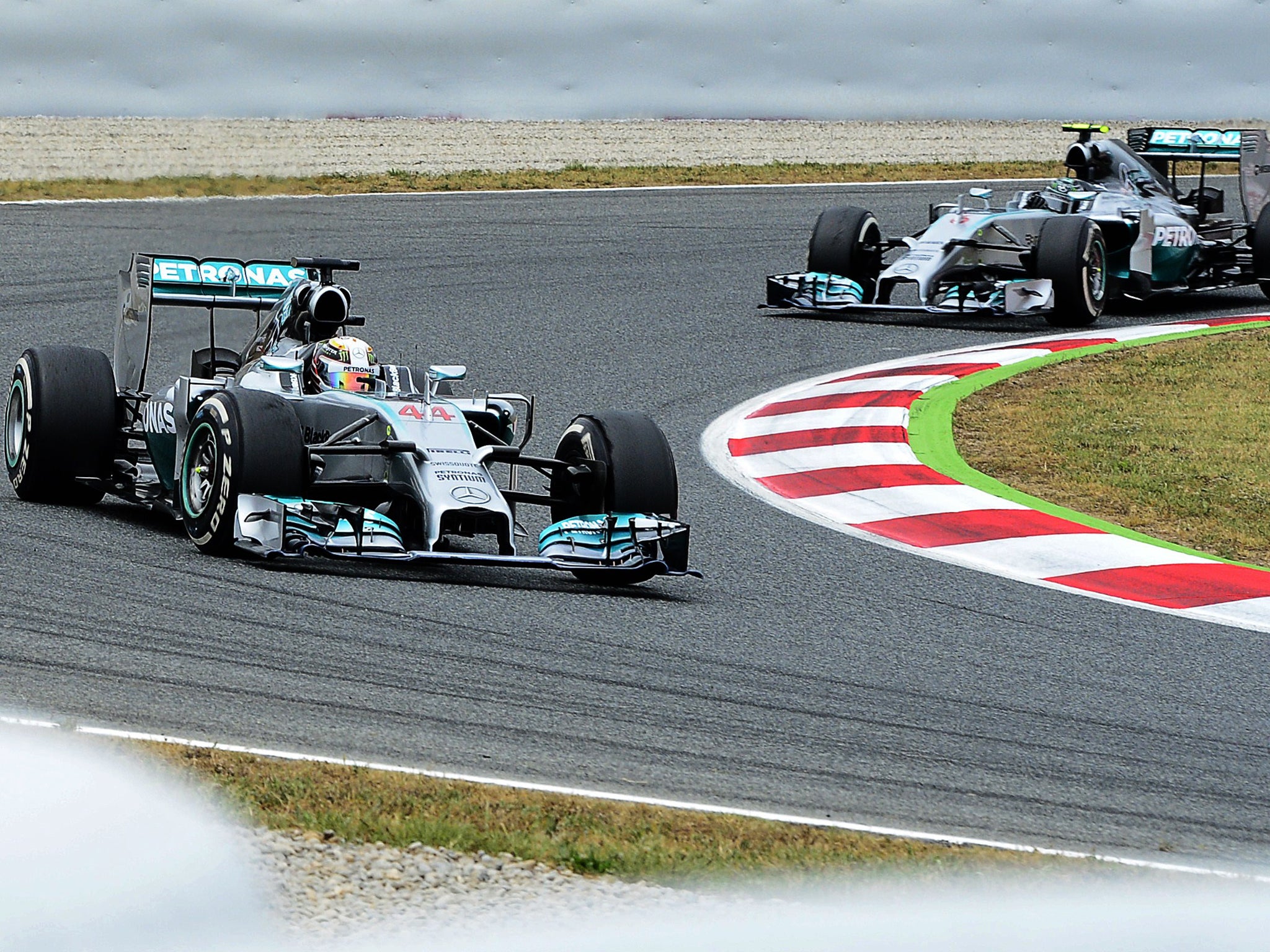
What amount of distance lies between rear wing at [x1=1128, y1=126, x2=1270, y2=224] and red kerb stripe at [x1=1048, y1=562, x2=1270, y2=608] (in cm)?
726

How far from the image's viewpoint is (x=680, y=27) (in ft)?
64.1

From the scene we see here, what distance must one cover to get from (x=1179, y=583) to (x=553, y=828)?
3.71 meters

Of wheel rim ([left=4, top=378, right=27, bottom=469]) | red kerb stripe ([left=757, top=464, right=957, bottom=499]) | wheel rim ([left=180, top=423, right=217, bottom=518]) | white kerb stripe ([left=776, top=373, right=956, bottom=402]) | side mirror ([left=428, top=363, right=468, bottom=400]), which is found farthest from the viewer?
white kerb stripe ([left=776, top=373, right=956, bottom=402])

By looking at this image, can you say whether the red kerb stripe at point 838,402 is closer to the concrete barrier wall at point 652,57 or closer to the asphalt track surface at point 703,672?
the asphalt track surface at point 703,672

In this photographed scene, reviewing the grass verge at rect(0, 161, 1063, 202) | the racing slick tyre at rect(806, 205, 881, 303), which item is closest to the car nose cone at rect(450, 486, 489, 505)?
the racing slick tyre at rect(806, 205, 881, 303)

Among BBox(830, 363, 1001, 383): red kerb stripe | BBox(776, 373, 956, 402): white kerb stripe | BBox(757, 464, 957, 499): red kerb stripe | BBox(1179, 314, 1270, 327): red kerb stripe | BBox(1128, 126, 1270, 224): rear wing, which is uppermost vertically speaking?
BBox(1128, 126, 1270, 224): rear wing

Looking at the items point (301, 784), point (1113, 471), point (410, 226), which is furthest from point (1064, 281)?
point (301, 784)

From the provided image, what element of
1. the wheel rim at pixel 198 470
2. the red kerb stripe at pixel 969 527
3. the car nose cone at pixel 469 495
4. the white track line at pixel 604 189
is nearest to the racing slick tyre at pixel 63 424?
the wheel rim at pixel 198 470

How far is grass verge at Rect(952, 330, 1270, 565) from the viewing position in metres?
8.42

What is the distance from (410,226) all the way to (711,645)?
10946mm

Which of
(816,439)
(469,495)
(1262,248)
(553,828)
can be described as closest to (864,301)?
(1262,248)

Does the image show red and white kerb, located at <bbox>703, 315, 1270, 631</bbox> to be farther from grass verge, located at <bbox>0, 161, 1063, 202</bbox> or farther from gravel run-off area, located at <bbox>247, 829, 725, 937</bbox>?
→ grass verge, located at <bbox>0, 161, 1063, 202</bbox>

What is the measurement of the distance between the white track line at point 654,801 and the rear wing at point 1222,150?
1054cm

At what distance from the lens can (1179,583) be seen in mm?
7340
